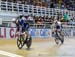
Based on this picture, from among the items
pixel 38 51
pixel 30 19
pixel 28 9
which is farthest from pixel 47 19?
pixel 38 51

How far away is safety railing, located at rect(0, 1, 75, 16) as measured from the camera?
1135 inches

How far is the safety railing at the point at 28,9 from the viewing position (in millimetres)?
28828

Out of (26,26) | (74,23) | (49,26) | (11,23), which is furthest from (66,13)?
(26,26)

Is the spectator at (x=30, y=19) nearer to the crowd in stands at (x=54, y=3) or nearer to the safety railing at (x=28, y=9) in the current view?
the safety railing at (x=28, y=9)

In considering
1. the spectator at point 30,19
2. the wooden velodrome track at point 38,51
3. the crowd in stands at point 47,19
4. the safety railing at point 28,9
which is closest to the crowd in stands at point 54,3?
the safety railing at point 28,9

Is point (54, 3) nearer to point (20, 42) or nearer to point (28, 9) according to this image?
point (28, 9)

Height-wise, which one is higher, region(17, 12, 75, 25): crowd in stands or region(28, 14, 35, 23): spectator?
region(28, 14, 35, 23): spectator

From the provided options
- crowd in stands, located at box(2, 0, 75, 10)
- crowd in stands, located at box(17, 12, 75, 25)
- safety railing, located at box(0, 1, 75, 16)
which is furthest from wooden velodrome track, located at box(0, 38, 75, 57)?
crowd in stands, located at box(2, 0, 75, 10)

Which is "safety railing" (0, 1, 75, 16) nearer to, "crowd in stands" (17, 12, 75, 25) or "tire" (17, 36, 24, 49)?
"crowd in stands" (17, 12, 75, 25)

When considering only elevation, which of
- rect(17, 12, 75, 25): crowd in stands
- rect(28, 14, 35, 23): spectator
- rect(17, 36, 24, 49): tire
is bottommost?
rect(17, 12, 75, 25): crowd in stands

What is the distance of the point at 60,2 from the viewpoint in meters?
34.0

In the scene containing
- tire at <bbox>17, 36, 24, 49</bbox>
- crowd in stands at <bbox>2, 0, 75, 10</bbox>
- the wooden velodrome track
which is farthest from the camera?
crowd in stands at <bbox>2, 0, 75, 10</bbox>

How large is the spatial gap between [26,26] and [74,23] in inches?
497

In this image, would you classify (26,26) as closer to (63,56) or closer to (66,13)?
(63,56)
